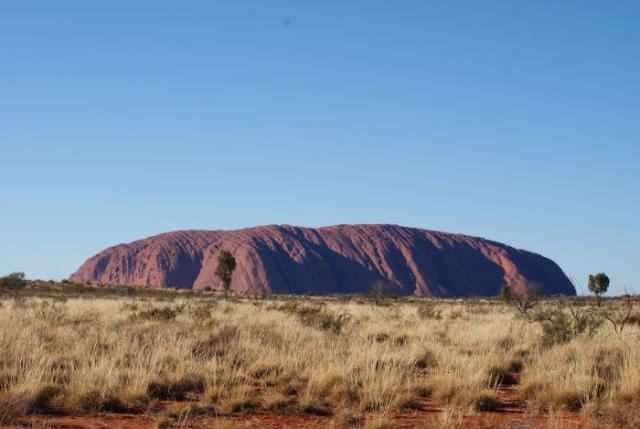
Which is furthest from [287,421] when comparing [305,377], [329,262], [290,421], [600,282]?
[329,262]

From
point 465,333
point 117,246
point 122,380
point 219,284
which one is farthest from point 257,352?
point 117,246

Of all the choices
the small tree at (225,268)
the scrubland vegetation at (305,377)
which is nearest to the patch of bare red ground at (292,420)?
the scrubland vegetation at (305,377)

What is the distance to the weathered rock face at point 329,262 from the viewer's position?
11581cm

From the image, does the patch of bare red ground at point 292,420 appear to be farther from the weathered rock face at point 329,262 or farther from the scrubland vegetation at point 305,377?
the weathered rock face at point 329,262

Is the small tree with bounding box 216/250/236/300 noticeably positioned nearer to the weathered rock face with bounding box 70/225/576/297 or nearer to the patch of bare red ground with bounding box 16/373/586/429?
the weathered rock face with bounding box 70/225/576/297

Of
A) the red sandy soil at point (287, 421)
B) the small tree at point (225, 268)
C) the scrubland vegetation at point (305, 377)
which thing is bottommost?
the red sandy soil at point (287, 421)

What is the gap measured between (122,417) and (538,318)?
560 inches

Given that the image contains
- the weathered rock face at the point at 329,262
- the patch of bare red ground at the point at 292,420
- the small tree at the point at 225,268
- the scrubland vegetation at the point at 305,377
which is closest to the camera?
the patch of bare red ground at the point at 292,420

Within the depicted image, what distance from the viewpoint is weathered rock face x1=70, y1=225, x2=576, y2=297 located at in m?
116

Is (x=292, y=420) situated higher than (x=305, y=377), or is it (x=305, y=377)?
(x=305, y=377)

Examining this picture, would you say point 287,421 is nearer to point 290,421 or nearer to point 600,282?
point 290,421

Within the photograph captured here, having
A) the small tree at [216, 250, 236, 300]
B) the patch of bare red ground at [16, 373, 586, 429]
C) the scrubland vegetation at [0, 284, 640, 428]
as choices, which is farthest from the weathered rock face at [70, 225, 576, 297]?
the patch of bare red ground at [16, 373, 586, 429]

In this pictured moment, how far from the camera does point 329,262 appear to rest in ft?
401

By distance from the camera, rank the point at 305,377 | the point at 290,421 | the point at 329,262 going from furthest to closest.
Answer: the point at 329,262
the point at 305,377
the point at 290,421
